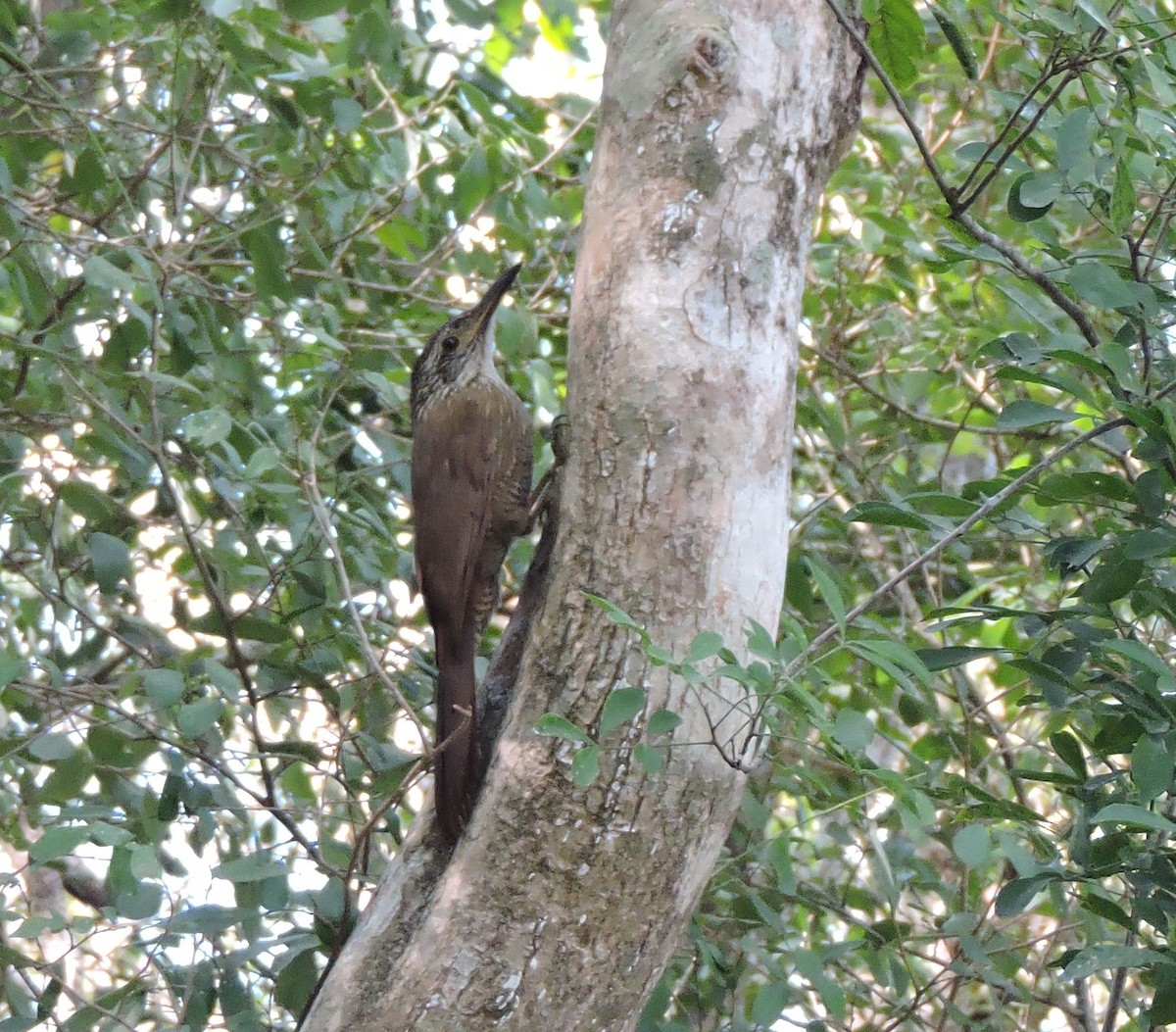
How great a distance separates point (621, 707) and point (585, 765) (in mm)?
81

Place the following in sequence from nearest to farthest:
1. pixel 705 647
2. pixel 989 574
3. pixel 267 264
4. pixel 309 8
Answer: pixel 705 647
pixel 309 8
pixel 267 264
pixel 989 574

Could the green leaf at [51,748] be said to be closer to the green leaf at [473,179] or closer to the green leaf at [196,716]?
the green leaf at [196,716]

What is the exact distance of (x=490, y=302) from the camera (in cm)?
295

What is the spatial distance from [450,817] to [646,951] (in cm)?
35

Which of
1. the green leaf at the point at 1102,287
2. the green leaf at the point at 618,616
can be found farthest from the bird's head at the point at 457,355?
the green leaf at the point at 618,616

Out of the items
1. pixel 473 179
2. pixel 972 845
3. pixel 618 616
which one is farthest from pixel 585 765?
pixel 473 179

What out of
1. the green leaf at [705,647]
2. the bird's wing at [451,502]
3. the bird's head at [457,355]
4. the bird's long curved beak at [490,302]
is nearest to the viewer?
the green leaf at [705,647]

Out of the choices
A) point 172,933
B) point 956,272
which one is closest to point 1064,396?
point 956,272

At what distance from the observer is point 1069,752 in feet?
6.72

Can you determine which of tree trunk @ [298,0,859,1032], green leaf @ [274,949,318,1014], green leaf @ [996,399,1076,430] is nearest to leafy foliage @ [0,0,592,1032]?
green leaf @ [274,949,318,1014]

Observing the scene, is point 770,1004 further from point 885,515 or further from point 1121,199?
point 1121,199

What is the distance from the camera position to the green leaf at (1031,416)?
78.8 inches

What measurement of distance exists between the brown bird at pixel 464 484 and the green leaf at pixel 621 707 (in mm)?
503

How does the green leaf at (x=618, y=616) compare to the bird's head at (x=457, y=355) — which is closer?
the green leaf at (x=618, y=616)
